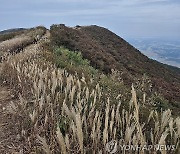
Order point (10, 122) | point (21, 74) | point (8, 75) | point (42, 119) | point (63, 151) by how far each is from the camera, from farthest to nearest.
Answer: point (8, 75), point (21, 74), point (10, 122), point (42, 119), point (63, 151)

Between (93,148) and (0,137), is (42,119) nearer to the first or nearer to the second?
(0,137)

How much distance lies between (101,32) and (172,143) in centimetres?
6808

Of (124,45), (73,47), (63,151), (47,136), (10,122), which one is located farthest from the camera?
(124,45)

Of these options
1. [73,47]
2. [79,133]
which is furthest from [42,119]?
[73,47]

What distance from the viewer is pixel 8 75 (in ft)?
32.5

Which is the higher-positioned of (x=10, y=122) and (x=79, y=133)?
(x=79, y=133)

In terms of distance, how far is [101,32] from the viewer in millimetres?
71438

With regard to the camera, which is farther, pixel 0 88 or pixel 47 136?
pixel 0 88
